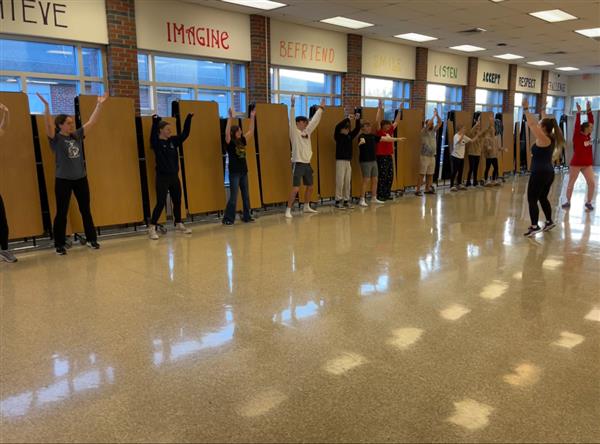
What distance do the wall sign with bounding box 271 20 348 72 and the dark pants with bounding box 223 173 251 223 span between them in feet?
15.1

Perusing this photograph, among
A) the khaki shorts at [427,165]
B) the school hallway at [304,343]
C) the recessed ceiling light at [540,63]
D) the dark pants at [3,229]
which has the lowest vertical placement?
the school hallway at [304,343]

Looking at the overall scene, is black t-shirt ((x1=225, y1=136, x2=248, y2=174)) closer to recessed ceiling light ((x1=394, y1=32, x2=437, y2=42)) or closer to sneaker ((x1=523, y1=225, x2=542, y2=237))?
sneaker ((x1=523, y1=225, x2=542, y2=237))

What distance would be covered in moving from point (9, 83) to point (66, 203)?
3461 mm

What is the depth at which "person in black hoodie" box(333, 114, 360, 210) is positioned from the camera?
809cm

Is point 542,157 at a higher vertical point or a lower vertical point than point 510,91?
lower

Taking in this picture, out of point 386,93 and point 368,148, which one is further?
point 386,93

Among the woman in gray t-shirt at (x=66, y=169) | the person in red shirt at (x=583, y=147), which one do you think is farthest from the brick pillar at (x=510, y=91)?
the woman in gray t-shirt at (x=66, y=169)

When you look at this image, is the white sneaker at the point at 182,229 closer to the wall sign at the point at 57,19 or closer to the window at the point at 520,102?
the wall sign at the point at 57,19

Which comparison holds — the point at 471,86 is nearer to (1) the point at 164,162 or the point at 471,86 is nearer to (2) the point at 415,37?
(2) the point at 415,37

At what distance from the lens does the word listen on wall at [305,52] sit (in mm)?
10797

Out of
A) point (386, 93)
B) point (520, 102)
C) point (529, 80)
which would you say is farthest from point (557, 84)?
point (386, 93)

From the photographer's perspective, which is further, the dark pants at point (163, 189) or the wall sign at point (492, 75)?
the wall sign at point (492, 75)

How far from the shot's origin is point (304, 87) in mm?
12000

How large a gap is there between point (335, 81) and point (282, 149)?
17.6 ft
